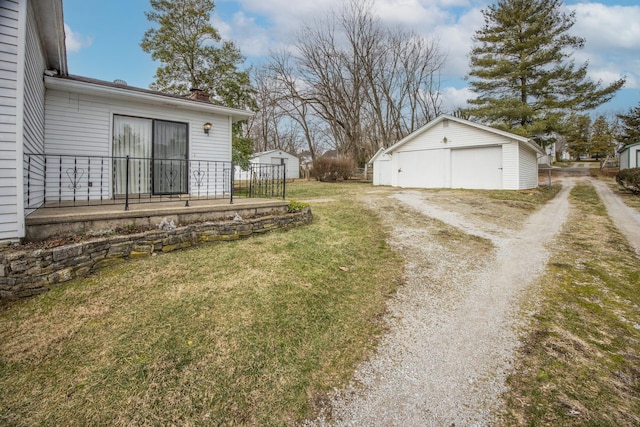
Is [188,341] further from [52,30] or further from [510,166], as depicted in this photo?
[510,166]

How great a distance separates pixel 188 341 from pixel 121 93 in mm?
6112

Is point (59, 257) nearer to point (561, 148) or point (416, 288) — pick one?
point (416, 288)

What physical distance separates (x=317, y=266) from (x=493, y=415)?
2799 mm

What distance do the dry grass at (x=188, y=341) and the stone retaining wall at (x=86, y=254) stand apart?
17cm

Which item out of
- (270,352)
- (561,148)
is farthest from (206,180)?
(561,148)

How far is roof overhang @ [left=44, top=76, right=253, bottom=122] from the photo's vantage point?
230 inches

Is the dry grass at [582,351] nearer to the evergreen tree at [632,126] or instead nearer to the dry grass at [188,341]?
the dry grass at [188,341]

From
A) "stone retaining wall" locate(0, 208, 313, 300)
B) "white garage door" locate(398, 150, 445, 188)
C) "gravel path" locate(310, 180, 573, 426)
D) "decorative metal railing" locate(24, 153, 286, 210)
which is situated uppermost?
"white garage door" locate(398, 150, 445, 188)

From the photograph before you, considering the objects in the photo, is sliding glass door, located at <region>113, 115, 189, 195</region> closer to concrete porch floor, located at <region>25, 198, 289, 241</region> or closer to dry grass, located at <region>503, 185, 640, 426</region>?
concrete porch floor, located at <region>25, 198, 289, 241</region>

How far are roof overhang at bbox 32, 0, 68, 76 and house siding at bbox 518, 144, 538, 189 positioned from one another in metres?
16.3

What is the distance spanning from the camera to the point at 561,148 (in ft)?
165

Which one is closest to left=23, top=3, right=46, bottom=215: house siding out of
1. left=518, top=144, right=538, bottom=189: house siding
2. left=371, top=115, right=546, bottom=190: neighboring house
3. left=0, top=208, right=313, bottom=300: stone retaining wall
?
left=0, top=208, right=313, bottom=300: stone retaining wall

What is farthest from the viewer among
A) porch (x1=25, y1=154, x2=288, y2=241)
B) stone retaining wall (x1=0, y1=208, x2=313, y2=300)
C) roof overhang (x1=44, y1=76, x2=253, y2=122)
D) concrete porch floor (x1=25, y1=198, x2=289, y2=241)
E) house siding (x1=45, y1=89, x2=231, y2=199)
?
house siding (x1=45, y1=89, x2=231, y2=199)

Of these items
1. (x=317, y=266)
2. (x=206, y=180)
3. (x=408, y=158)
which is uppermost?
(x=408, y=158)
